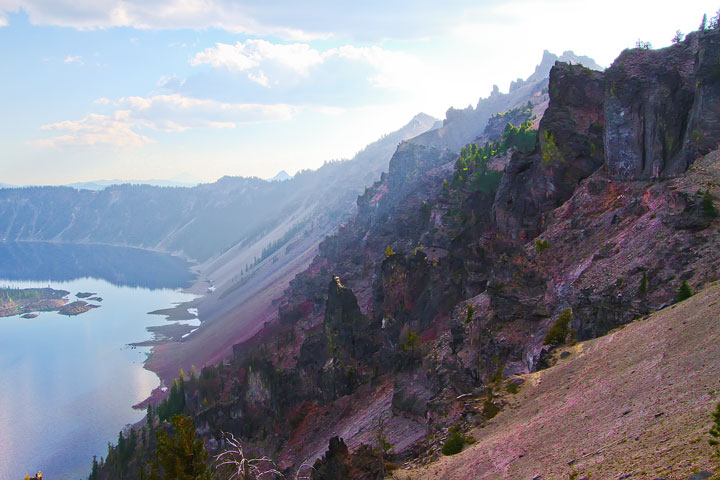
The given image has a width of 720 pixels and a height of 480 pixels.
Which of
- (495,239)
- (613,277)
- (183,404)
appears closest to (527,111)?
(495,239)

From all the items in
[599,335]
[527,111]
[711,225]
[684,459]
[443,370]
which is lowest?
[443,370]

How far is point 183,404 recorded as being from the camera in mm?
100750

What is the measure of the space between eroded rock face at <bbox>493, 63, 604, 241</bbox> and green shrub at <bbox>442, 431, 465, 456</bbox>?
111 feet

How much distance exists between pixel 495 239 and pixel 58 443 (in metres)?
95.7

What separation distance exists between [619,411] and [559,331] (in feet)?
44.0

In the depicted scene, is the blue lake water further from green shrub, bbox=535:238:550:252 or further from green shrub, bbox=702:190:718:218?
green shrub, bbox=702:190:718:218

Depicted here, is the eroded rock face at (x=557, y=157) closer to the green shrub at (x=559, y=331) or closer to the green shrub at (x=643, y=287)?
the green shrub at (x=559, y=331)

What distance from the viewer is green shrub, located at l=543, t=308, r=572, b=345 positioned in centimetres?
3344

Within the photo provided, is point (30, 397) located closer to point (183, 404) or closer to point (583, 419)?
point (183, 404)

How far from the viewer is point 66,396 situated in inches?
5005

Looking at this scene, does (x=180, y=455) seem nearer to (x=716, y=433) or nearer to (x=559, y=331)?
(x=716, y=433)

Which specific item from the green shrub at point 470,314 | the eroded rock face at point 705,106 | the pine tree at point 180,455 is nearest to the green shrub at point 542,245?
the green shrub at point 470,314

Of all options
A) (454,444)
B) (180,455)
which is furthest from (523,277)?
(180,455)

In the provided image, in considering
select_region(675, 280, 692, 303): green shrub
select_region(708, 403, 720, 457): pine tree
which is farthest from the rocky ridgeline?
select_region(708, 403, 720, 457): pine tree
